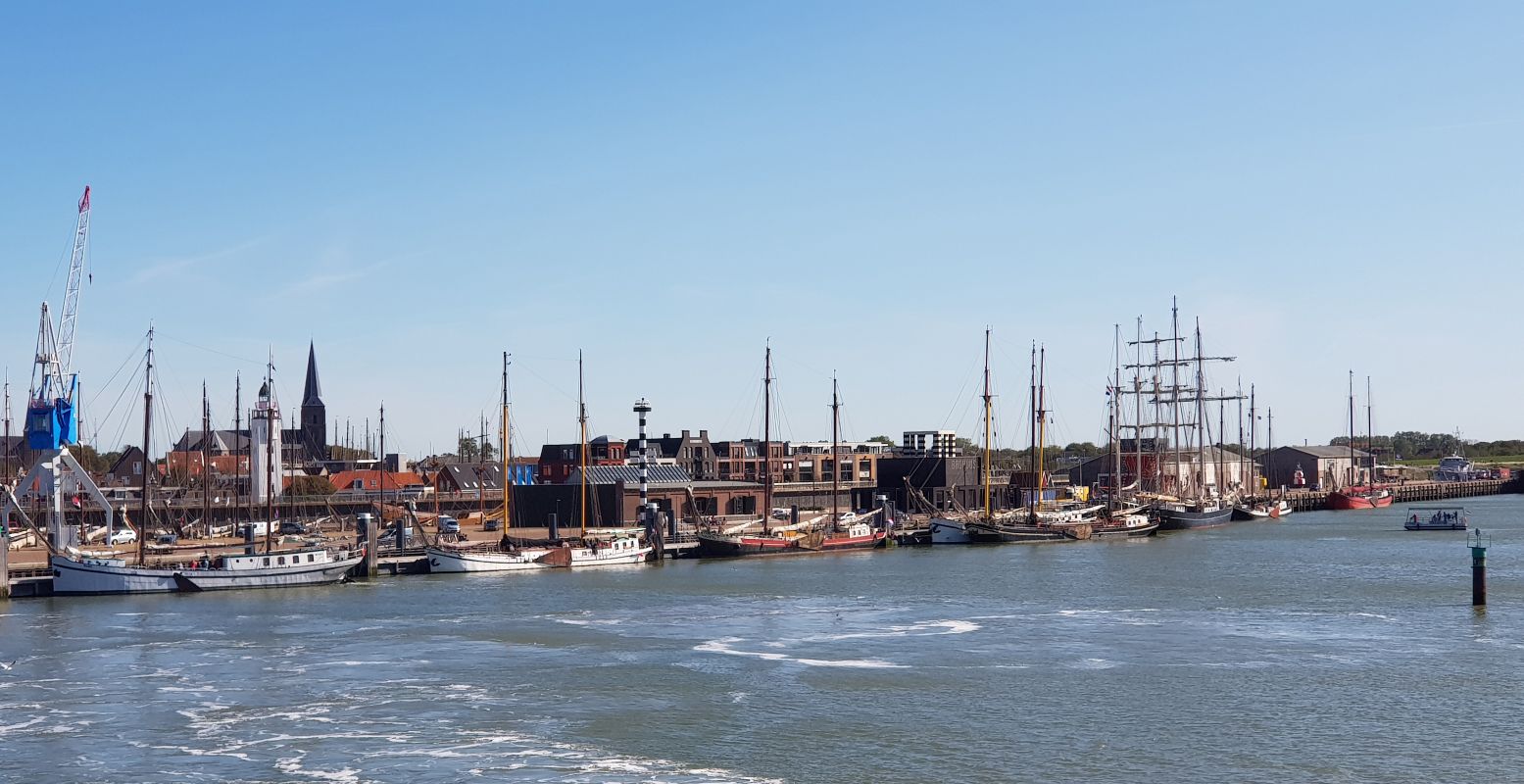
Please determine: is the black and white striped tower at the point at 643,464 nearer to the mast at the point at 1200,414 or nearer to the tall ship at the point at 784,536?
the tall ship at the point at 784,536

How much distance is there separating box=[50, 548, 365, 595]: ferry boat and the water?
226cm

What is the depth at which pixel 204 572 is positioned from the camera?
263ft

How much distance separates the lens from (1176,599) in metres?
74.9

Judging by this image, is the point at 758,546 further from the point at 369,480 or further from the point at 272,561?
the point at 369,480

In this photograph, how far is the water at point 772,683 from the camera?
39.1m

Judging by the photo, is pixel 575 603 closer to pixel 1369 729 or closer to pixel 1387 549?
pixel 1369 729

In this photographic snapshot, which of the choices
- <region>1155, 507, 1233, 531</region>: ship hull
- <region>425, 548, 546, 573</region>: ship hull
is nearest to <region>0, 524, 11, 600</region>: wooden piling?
<region>425, 548, 546, 573</region>: ship hull

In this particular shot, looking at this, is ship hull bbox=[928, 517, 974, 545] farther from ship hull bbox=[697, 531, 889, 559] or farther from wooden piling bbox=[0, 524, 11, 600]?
wooden piling bbox=[0, 524, 11, 600]

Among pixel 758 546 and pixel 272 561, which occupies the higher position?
pixel 272 561

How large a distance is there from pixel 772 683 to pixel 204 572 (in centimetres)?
4282

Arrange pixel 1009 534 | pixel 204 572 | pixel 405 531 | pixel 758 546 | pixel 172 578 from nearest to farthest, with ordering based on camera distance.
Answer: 1. pixel 172 578
2. pixel 204 572
3. pixel 405 531
4. pixel 758 546
5. pixel 1009 534

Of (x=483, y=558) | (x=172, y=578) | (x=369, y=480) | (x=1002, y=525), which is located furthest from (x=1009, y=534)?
(x=369, y=480)

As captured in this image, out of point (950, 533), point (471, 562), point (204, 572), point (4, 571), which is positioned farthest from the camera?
point (950, 533)

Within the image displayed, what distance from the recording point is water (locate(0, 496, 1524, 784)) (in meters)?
39.1
